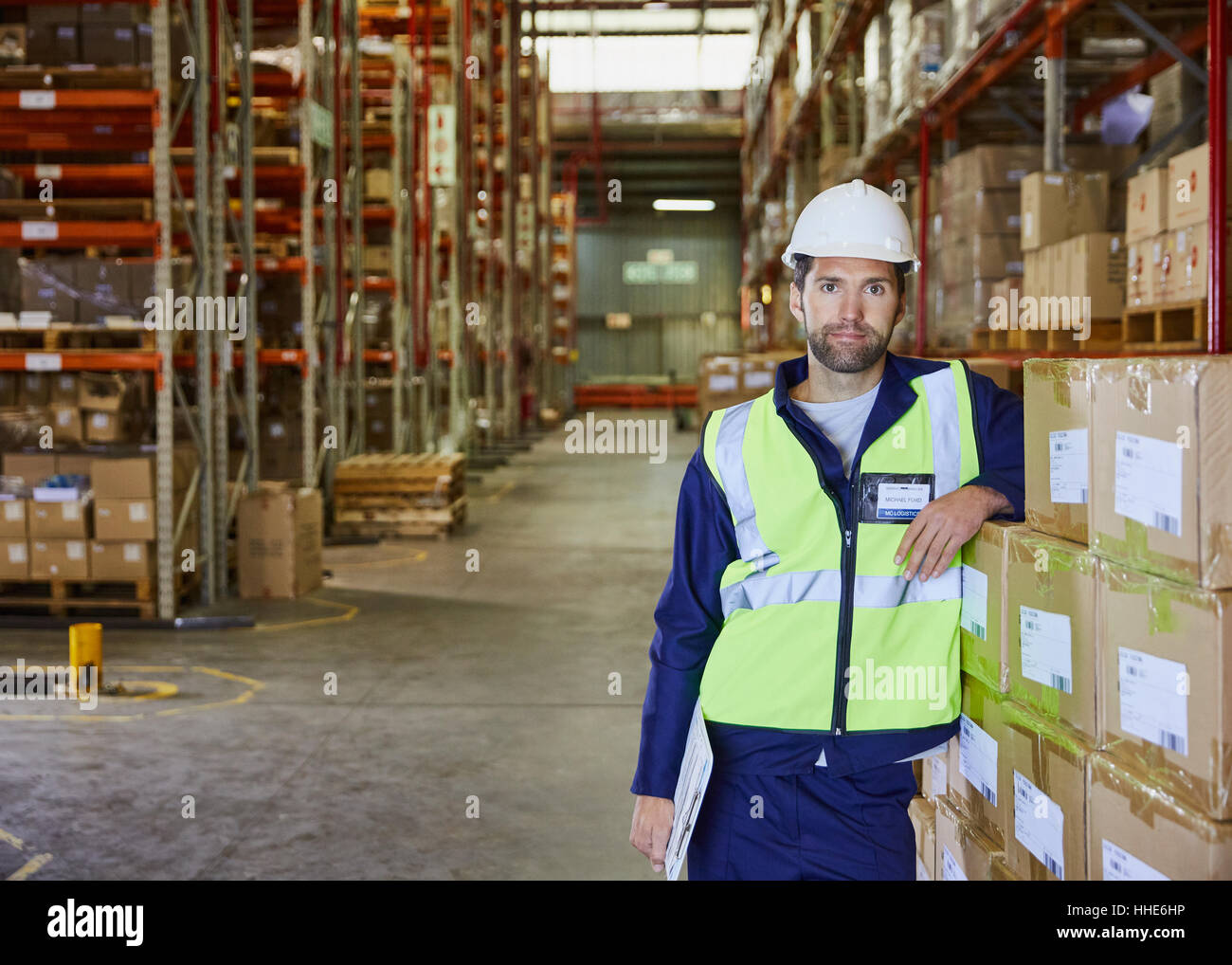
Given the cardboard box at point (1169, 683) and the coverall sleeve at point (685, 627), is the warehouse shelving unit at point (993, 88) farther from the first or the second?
the cardboard box at point (1169, 683)

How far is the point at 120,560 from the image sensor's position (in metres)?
7.59

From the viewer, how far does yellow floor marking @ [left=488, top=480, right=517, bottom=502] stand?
14977mm

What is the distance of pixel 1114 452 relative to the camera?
6.12 feet

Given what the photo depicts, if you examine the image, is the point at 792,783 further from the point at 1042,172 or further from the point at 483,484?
the point at 483,484

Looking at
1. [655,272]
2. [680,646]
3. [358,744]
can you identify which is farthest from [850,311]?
[655,272]

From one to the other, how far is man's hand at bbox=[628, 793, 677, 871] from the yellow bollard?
4380 millimetres

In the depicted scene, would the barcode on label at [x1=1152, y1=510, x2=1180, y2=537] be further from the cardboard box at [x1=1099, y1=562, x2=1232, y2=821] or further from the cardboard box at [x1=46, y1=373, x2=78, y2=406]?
the cardboard box at [x1=46, y1=373, x2=78, y2=406]

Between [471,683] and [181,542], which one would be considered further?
[181,542]

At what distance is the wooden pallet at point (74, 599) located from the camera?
762cm

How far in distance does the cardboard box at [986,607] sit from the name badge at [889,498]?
0.45 ft

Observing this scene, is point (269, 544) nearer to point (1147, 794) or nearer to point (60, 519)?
point (60, 519)

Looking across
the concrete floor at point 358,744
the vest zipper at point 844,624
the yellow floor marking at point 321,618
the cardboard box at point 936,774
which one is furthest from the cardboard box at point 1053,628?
the yellow floor marking at point 321,618

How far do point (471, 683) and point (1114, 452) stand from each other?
479 centimetres
